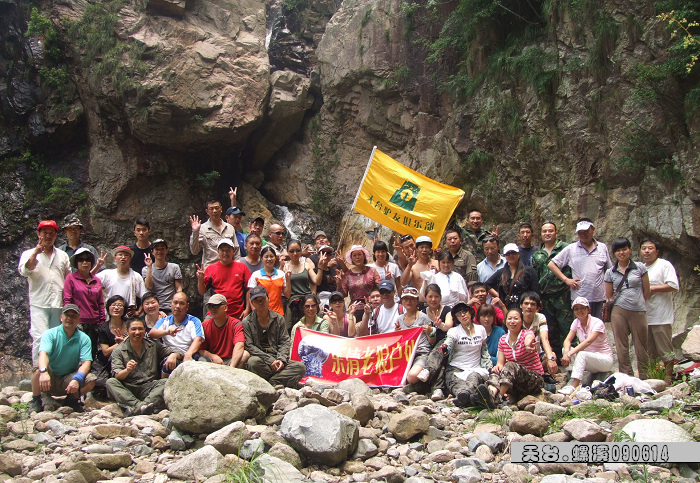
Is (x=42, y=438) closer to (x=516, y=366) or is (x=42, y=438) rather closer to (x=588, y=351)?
(x=516, y=366)

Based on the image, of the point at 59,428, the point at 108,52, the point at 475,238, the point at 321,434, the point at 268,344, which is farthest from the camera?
the point at 108,52

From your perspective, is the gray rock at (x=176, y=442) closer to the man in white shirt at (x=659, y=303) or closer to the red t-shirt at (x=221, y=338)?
the red t-shirt at (x=221, y=338)

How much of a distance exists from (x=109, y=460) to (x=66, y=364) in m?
2.19

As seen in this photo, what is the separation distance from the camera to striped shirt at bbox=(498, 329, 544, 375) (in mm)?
6148

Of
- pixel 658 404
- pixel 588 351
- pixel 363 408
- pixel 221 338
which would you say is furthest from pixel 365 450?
pixel 588 351

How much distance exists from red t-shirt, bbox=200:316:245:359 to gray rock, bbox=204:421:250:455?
6.21ft

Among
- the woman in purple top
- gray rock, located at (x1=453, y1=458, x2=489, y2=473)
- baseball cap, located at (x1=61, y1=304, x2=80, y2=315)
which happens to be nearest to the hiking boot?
the woman in purple top

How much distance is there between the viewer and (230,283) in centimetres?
746

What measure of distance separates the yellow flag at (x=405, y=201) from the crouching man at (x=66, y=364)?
485 cm

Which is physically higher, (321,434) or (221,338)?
(221,338)

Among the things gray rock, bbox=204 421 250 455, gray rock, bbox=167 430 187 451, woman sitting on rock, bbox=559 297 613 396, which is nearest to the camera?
gray rock, bbox=204 421 250 455

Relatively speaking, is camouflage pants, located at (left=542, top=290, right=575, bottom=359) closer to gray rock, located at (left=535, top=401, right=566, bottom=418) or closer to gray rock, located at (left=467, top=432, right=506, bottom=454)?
gray rock, located at (left=535, top=401, right=566, bottom=418)

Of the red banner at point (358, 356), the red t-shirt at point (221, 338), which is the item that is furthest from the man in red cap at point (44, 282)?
the red banner at point (358, 356)

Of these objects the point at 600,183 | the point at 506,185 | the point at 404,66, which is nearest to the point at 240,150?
the point at 404,66
